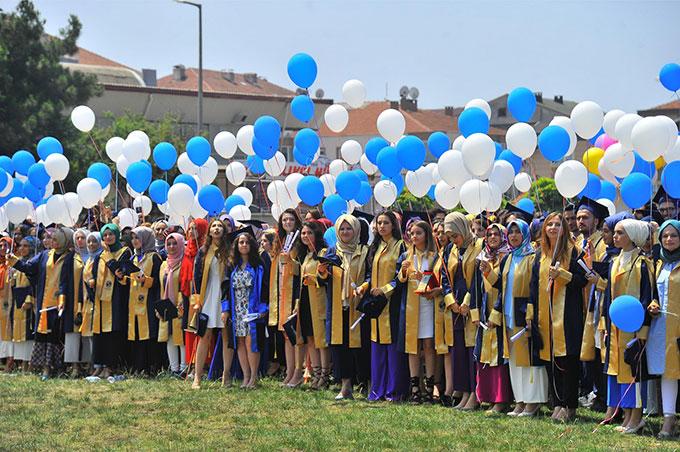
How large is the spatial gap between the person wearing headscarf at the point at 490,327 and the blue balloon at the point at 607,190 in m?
3.77

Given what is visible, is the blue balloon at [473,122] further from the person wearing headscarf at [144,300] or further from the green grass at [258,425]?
the person wearing headscarf at [144,300]

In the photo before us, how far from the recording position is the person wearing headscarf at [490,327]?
11391 mm

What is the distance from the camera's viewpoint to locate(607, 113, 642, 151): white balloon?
12.9 meters

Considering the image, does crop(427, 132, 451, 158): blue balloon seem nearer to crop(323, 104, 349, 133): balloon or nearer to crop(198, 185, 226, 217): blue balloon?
crop(323, 104, 349, 133): balloon

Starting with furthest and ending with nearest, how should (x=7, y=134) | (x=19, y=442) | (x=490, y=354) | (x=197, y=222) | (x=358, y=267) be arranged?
(x=7, y=134) → (x=197, y=222) → (x=358, y=267) → (x=490, y=354) → (x=19, y=442)

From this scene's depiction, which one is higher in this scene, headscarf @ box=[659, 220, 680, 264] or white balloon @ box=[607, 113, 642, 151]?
white balloon @ box=[607, 113, 642, 151]

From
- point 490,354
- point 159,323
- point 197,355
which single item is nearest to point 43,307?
point 159,323

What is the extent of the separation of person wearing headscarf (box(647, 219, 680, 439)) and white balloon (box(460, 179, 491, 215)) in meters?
2.95

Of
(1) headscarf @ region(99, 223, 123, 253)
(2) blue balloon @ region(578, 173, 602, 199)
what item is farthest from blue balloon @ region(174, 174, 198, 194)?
(2) blue balloon @ region(578, 173, 602, 199)

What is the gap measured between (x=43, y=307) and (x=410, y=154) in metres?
5.14

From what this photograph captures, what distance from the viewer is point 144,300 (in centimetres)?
1473

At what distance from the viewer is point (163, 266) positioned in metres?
14.6

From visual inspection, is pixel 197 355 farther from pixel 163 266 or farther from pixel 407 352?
pixel 407 352

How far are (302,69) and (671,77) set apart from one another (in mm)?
4214
